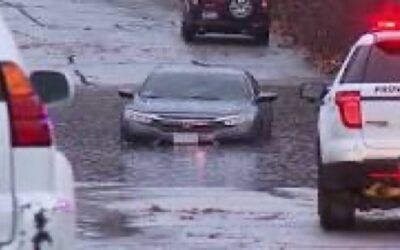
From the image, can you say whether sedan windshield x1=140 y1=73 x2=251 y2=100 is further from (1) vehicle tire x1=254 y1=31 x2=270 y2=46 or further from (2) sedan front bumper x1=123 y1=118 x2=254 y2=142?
(1) vehicle tire x1=254 y1=31 x2=270 y2=46

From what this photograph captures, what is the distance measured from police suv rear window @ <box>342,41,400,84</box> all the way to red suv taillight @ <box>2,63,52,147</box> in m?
6.62

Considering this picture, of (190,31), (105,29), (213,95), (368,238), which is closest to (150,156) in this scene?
(213,95)

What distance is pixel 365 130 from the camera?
12.5m

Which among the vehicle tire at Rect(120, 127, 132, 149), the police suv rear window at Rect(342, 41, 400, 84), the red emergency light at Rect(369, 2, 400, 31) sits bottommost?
the vehicle tire at Rect(120, 127, 132, 149)

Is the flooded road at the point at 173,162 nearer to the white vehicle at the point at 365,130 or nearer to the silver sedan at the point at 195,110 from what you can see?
the silver sedan at the point at 195,110

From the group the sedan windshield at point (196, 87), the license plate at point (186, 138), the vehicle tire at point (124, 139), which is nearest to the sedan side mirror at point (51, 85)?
the license plate at point (186, 138)

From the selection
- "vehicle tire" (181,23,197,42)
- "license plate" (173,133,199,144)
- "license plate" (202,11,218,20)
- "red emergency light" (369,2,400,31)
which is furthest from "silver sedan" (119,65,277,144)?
"vehicle tire" (181,23,197,42)

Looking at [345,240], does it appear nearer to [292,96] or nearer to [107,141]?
[107,141]

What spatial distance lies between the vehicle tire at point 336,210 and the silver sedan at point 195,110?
11.2 metres

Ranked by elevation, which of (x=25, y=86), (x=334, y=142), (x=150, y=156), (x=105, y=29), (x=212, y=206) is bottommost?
(x=105, y=29)

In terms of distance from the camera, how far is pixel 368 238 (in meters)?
12.9

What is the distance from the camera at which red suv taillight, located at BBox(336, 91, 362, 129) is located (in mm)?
12492

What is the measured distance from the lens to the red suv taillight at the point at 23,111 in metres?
6.14

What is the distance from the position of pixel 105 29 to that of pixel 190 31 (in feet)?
15.2
